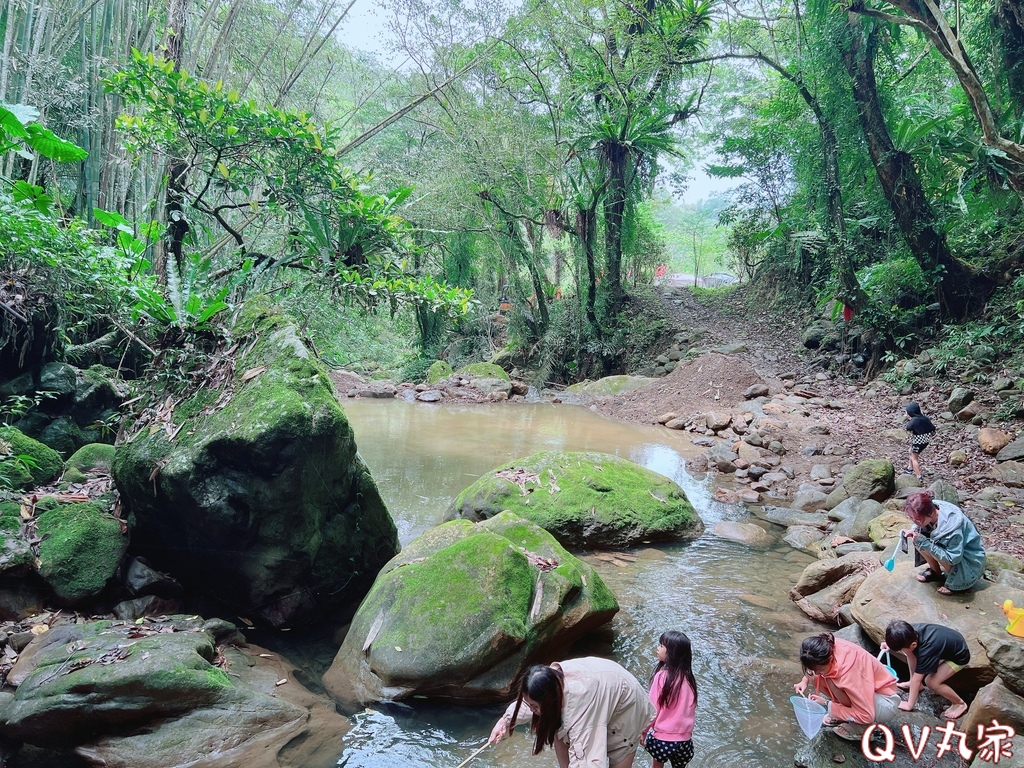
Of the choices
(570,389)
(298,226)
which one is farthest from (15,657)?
(570,389)

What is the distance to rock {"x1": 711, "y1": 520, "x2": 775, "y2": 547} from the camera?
6934 mm

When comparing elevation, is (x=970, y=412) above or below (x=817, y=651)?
above

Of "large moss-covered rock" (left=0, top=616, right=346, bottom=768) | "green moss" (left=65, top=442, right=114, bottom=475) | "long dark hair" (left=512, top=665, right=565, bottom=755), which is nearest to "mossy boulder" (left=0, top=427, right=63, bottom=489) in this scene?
"green moss" (left=65, top=442, right=114, bottom=475)

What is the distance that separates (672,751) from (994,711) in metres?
1.72

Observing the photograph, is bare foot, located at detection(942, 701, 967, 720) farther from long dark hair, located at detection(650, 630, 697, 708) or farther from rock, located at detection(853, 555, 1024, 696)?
long dark hair, located at detection(650, 630, 697, 708)

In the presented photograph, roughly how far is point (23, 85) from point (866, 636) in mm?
10031

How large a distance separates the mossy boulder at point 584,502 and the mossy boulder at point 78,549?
137 inches

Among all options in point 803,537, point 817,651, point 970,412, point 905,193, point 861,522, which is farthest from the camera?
point 905,193

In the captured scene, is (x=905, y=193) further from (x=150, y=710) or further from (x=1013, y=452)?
(x=150, y=710)

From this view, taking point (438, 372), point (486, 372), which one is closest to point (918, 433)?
point (486, 372)

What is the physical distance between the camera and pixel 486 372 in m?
19.0

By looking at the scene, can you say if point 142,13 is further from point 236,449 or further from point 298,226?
point 236,449

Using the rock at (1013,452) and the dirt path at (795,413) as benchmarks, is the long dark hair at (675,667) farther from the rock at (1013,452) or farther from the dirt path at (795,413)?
the rock at (1013,452)

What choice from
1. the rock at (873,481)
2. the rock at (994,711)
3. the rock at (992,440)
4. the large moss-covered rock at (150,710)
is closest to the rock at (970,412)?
the rock at (992,440)
